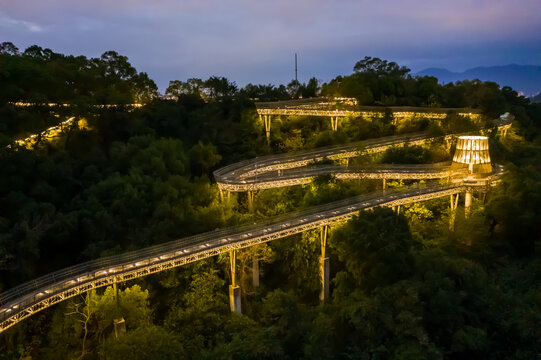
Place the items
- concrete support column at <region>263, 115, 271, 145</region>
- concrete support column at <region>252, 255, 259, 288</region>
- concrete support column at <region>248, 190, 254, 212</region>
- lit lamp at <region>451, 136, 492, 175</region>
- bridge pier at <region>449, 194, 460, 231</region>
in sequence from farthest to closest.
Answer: concrete support column at <region>263, 115, 271, 145</region> → lit lamp at <region>451, 136, 492, 175</region> → concrete support column at <region>248, 190, 254, 212</region> → bridge pier at <region>449, 194, 460, 231</region> → concrete support column at <region>252, 255, 259, 288</region>

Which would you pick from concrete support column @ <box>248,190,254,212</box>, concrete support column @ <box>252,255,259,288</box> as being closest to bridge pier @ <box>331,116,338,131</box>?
concrete support column @ <box>248,190,254,212</box>

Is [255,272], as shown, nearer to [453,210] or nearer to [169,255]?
[169,255]

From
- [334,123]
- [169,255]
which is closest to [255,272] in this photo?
[169,255]

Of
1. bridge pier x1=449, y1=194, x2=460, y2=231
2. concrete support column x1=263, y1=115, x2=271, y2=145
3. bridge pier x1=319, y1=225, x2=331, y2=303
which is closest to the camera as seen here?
bridge pier x1=319, y1=225, x2=331, y2=303

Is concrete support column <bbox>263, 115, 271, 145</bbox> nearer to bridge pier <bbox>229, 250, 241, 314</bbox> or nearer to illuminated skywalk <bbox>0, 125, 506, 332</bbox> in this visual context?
illuminated skywalk <bbox>0, 125, 506, 332</bbox>

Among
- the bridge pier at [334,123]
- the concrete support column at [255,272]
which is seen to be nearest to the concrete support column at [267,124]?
the bridge pier at [334,123]

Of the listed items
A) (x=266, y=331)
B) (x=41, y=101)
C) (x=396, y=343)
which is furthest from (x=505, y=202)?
(x=41, y=101)

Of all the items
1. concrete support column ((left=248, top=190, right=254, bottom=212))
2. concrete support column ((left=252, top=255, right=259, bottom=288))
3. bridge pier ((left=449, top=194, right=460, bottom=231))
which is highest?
concrete support column ((left=248, top=190, right=254, bottom=212))
